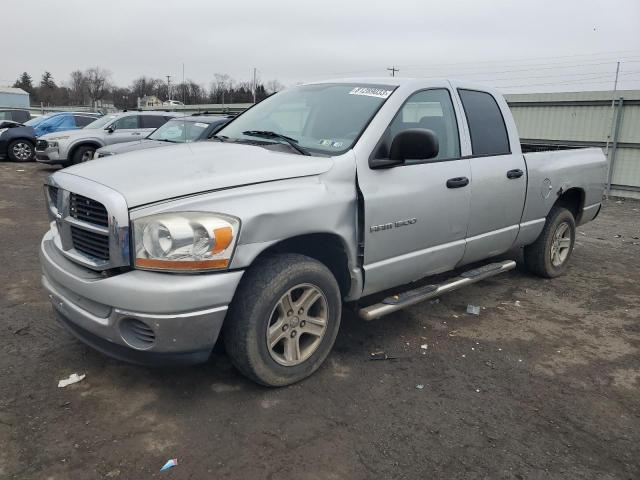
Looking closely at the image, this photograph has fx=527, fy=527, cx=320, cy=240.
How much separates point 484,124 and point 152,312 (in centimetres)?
320

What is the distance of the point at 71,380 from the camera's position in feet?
10.6

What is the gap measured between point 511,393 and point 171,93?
69742mm

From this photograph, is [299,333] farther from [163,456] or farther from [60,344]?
[60,344]

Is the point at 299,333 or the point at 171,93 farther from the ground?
the point at 171,93

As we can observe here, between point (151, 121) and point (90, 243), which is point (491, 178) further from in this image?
point (151, 121)

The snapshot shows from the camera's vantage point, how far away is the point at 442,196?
3863mm

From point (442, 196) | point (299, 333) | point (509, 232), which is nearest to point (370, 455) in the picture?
point (299, 333)

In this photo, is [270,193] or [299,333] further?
[299,333]

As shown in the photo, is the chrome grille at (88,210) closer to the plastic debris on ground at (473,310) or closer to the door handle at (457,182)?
the door handle at (457,182)

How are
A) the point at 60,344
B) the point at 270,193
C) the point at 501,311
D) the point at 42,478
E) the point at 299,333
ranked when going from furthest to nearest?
1. the point at 501,311
2. the point at 60,344
3. the point at 299,333
4. the point at 270,193
5. the point at 42,478

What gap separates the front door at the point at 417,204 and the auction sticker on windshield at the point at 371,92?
6.2 inches

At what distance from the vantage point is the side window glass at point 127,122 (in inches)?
546

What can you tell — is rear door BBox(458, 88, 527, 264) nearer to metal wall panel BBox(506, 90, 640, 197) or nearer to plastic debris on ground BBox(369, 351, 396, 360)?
plastic debris on ground BBox(369, 351, 396, 360)

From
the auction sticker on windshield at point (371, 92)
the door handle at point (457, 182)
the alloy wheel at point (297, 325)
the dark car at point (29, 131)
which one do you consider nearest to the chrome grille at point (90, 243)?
the alloy wheel at point (297, 325)
